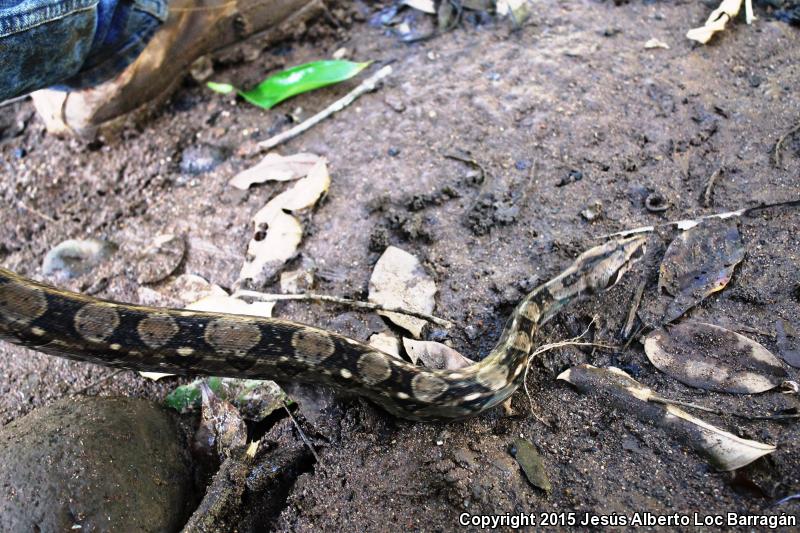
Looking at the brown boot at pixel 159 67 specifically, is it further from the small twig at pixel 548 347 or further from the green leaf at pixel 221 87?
the small twig at pixel 548 347

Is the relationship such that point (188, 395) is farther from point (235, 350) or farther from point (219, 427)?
point (235, 350)

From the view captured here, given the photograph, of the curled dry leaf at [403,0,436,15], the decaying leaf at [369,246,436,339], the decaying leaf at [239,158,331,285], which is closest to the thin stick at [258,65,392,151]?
the decaying leaf at [239,158,331,285]

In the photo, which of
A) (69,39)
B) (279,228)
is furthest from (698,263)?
(69,39)

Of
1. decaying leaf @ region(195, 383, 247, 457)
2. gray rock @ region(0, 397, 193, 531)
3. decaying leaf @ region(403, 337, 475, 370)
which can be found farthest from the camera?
decaying leaf @ region(403, 337, 475, 370)

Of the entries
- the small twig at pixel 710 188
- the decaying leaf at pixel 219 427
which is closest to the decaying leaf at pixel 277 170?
the decaying leaf at pixel 219 427

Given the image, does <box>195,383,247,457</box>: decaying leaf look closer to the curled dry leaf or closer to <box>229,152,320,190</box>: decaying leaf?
<box>229,152,320,190</box>: decaying leaf
